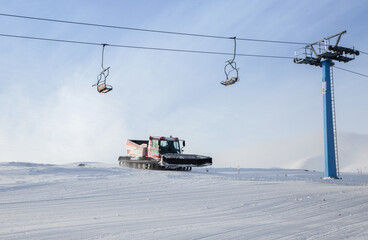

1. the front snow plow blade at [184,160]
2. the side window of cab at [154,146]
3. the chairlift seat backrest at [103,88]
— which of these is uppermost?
the chairlift seat backrest at [103,88]

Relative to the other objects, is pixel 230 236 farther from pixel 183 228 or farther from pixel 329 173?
pixel 329 173

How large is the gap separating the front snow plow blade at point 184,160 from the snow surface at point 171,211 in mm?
8407

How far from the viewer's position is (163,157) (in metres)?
23.9

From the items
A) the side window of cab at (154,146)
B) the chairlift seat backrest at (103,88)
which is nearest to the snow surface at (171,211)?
the chairlift seat backrest at (103,88)

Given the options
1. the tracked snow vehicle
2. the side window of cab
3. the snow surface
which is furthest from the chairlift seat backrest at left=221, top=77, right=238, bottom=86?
the side window of cab

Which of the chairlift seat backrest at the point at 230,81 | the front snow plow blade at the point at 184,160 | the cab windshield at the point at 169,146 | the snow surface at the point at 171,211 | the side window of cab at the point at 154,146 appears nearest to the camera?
the snow surface at the point at 171,211

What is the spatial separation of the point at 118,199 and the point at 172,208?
220 centimetres

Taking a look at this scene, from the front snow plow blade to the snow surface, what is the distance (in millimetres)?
8407

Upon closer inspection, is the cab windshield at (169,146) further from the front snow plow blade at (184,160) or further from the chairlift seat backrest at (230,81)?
the chairlift seat backrest at (230,81)

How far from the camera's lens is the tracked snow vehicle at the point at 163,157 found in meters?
24.1

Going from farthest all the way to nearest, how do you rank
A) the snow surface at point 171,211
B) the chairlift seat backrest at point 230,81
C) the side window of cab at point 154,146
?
the side window of cab at point 154,146, the chairlift seat backrest at point 230,81, the snow surface at point 171,211

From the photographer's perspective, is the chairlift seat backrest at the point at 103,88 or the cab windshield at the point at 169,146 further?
the cab windshield at the point at 169,146

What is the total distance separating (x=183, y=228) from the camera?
7.34 meters

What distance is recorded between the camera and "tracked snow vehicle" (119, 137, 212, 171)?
79.2 feet
